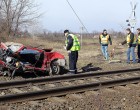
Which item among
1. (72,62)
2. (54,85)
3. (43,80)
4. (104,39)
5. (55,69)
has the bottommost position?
(54,85)

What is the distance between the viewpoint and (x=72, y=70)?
51.2 ft

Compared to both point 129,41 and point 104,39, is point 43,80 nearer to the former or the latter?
point 129,41

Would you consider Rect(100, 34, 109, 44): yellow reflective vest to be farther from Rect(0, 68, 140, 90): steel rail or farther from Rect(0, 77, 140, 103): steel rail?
Rect(0, 77, 140, 103): steel rail

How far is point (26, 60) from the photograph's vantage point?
14820mm

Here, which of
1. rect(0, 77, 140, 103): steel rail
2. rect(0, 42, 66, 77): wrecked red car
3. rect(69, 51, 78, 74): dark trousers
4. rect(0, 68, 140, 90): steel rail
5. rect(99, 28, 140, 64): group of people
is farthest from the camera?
rect(99, 28, 140, 64): group of people

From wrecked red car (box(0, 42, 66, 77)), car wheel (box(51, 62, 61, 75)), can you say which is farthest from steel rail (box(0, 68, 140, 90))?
car wheel (box(51, 62, 61, 75))

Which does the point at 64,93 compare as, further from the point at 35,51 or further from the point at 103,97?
the point at 35,51

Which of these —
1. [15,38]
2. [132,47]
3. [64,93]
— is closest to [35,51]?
[64,93]

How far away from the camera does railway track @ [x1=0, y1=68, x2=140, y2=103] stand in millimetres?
9688

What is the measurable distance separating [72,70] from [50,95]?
5.52 meters

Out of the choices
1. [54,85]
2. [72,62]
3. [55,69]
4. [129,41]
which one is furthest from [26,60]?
[129,41]

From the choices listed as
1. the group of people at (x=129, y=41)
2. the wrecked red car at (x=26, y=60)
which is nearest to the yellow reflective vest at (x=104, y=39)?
the group of people at (x=129, y=41)

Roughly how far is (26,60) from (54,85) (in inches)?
106

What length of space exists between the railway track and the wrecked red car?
1355 mm
